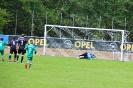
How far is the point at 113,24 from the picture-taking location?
61.6 m

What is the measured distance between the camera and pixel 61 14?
59469 millimetres

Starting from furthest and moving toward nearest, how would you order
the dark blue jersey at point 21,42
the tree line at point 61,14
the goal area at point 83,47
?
the tree line at point 61,14, the goal area at point 83,47, the dark blue jersey at point 21,42

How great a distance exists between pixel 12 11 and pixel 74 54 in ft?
60.5

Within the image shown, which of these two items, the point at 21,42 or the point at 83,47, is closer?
the point at 21,42

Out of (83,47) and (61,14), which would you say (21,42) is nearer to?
(83,47)

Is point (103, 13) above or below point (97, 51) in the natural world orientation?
above

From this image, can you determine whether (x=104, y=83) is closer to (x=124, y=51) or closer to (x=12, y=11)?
(x=124, y=51)

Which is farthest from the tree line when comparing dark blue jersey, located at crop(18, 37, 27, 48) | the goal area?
dark blue jersey, located at crop(18, 37, 27, 48)

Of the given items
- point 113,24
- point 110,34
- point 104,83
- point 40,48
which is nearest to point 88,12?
point 113,24

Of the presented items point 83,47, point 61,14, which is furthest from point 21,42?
point 61,14

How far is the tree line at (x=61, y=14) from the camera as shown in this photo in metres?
55.2

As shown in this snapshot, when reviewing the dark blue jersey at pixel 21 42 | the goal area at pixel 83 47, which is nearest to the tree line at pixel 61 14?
the goal area at pixel 83 47

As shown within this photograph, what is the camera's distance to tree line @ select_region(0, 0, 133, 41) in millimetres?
55156

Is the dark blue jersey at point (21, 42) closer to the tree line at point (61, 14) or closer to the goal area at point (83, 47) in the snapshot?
the goal area at point (83, 47)
